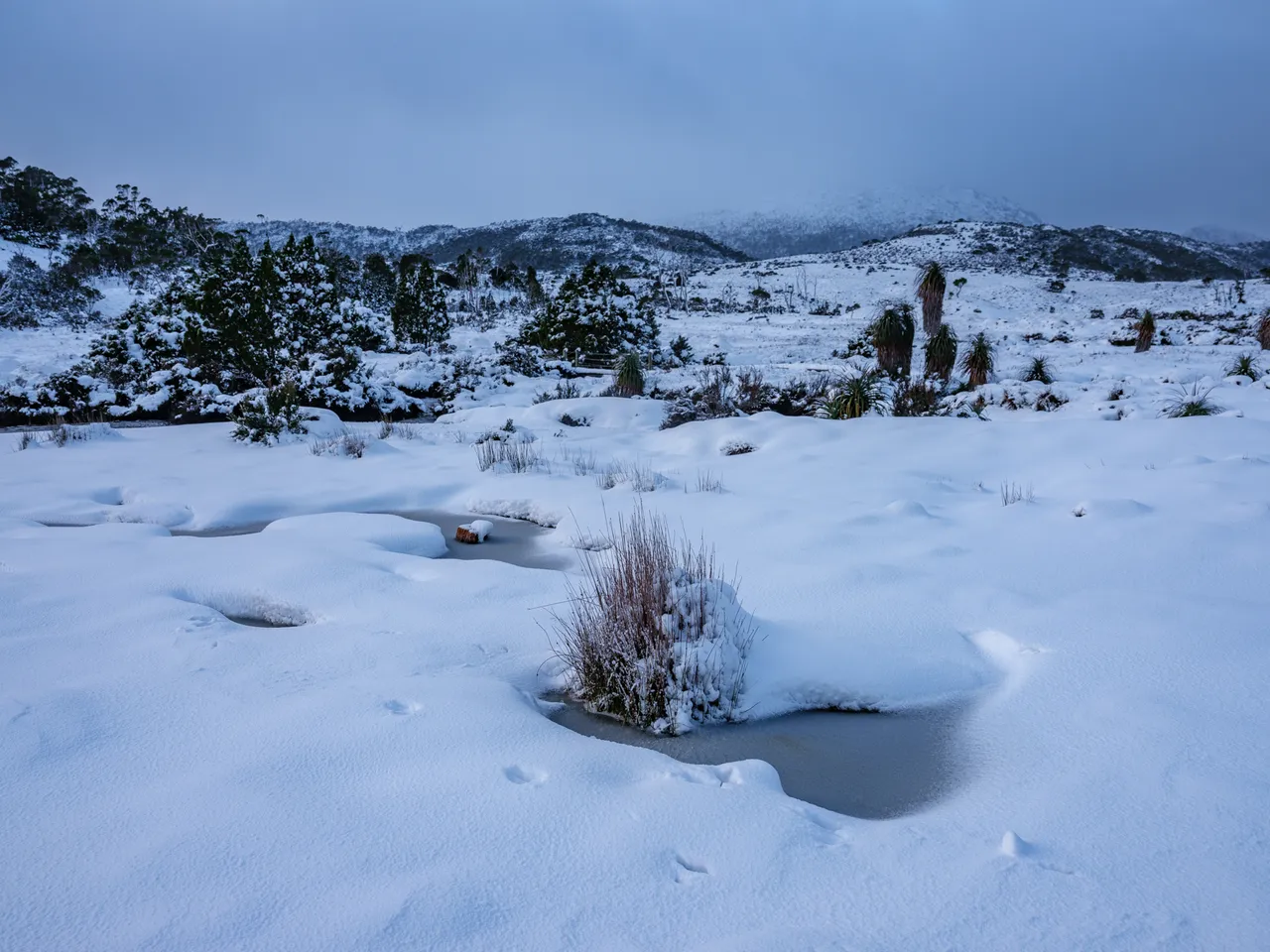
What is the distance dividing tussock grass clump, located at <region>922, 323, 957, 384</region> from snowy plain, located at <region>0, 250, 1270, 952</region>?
762cm

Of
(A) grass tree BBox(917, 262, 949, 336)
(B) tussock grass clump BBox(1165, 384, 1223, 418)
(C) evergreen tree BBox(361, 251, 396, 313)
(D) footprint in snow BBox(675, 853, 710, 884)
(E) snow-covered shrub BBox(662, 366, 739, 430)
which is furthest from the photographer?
(C) evergreen tree BBox(361, 251, 396, 313)

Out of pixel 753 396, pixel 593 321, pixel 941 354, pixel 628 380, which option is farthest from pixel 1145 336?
pixel 593 321

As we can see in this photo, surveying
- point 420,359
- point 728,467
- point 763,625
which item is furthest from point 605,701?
point 420,359

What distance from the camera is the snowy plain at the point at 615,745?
1987 millimetres

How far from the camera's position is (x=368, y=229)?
101875mm

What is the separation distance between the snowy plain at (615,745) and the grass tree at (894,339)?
6971 millimetres

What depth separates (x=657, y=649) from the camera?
345 centimetres

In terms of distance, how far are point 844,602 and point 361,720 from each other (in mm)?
2755

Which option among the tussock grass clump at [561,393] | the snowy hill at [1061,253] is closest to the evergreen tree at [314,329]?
the tussock grass clump at [561,393]

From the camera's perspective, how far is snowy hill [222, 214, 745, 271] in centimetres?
7469

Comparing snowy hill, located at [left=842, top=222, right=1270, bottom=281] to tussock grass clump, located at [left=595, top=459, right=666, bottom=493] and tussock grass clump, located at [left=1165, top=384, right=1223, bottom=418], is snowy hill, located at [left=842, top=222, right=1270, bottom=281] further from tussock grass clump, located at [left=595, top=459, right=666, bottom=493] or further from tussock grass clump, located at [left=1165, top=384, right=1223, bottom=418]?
tussock grass clump, located at [left=595, top=459, right=666, bottom=493]

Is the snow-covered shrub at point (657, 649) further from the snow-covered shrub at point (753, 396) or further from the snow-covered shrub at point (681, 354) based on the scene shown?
the snow-covered shrub at point (681, 354)

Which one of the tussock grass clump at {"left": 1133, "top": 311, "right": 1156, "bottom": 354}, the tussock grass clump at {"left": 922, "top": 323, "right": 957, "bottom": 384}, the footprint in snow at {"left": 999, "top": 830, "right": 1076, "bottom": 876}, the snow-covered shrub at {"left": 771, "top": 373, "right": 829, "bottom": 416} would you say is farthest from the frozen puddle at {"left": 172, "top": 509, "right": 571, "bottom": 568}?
the tussock grass clump at {"left": 1133, "top": 311, "right": 1156, "bottom": 354}

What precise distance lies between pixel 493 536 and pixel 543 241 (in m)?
81.4
